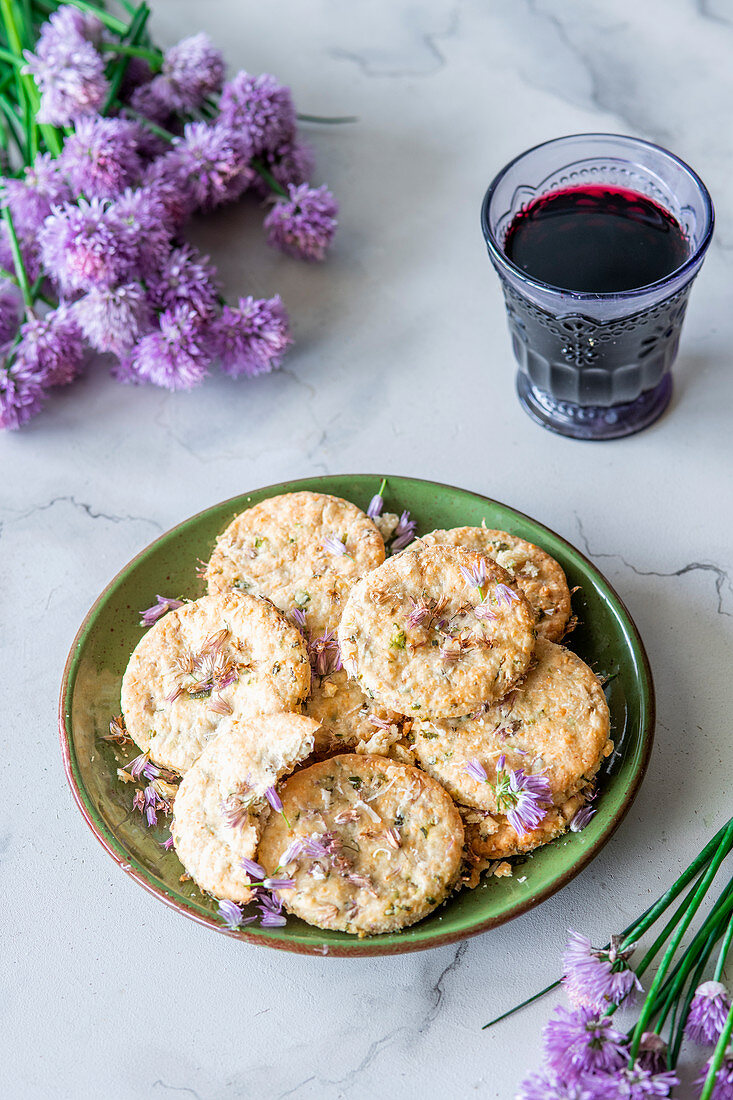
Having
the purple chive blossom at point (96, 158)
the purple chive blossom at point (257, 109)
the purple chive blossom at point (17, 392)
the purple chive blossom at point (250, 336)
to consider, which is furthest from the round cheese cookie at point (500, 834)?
the purple chive blossom at point (257, 109)

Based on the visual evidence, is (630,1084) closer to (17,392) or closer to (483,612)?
(483,612)

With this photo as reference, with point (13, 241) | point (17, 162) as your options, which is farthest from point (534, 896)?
point (17, 162)

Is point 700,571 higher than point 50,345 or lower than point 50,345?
lower

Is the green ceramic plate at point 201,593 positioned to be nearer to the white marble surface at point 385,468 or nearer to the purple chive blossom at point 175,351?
the white marble surface at point 385,468

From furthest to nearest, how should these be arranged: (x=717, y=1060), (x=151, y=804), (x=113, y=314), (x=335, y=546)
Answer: (x=113, y=314)
(x=335, y=546)
(x=151, y=804)
(x=717, y=1060)

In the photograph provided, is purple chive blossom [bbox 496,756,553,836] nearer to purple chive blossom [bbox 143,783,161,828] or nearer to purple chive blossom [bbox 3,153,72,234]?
purple chive blossom [bbox 143,783,161,828]

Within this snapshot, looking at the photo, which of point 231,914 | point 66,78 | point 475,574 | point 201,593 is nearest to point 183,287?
point 66,78

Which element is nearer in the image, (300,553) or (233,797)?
(233,797)
